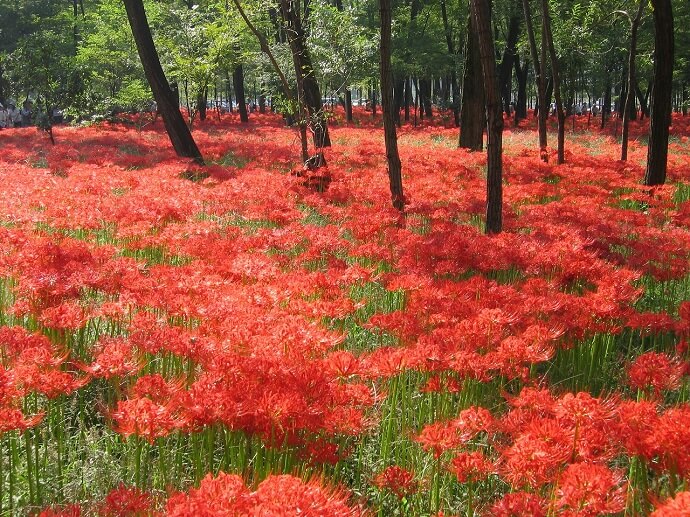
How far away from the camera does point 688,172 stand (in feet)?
41.0

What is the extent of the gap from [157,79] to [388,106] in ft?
24.2

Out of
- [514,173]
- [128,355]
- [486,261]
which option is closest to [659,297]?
[486,261]

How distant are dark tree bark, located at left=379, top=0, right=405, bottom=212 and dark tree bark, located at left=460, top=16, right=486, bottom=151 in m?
7.43

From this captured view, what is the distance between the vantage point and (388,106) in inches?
344

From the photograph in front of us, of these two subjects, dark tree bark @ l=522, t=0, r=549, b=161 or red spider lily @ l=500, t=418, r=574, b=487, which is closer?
red spider lily @ l=500, t=418, r=574, b=487

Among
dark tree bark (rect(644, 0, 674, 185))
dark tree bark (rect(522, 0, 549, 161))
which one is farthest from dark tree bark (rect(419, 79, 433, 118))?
dark tree bark (rect(644, 0, 674, 185))

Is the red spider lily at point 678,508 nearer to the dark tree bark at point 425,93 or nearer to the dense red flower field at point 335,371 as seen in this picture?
the dense red flower field at point 335,371

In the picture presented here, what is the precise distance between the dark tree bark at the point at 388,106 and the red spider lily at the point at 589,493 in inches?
269

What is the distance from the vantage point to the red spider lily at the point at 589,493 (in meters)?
1.80

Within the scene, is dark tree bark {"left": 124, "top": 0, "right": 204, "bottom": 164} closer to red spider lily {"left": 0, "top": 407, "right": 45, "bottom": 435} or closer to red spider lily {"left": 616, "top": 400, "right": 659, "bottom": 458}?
red spider lily {"left": 0, "top": 407, "right": 45, "bottom": 435}

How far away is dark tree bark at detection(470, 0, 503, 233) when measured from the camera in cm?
683

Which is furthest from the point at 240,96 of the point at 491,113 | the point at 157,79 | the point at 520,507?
the point at 520,507

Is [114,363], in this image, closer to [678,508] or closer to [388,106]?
[678,508]

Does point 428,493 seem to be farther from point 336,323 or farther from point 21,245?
point 21,245
